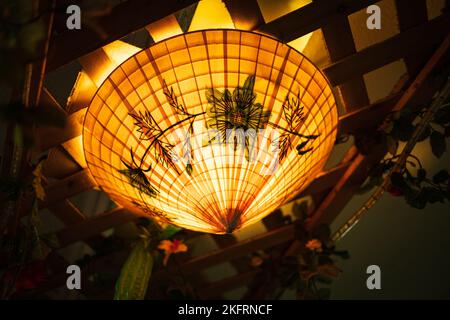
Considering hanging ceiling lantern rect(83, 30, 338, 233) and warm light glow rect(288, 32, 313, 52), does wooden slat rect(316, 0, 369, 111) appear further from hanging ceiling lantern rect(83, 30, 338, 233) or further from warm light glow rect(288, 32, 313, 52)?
hanging ceiling lantern rect(83, 30, 338, 233)

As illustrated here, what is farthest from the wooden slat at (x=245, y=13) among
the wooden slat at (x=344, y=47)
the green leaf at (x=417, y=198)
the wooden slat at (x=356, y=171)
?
the green leaf at (x=417, y=198)

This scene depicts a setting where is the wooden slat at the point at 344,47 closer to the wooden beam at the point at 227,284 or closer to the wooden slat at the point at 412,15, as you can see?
the wooden slat at the point at 412,15

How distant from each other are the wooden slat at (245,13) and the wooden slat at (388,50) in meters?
0.30

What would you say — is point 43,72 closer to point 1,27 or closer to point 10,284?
point 1,27

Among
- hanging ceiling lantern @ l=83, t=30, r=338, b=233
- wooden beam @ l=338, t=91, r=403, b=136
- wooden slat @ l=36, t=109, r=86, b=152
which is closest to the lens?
hanging ceiling lantern @ l=83, t=30, r=338, b=233

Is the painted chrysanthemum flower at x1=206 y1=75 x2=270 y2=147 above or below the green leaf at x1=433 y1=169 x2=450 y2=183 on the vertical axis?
below

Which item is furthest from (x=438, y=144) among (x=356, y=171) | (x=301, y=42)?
(x=301, y=42)

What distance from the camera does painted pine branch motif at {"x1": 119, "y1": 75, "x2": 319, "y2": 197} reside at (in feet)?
3.41

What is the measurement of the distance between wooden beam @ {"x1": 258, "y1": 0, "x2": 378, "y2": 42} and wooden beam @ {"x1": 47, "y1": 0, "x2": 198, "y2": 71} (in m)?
0.27

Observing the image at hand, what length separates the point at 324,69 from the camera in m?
1.50

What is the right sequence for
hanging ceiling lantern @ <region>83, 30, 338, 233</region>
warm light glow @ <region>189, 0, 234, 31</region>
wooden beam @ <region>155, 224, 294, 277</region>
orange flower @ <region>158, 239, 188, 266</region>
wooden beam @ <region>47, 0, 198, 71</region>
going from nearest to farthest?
1. hanging ceiling lantern @ <region>83, 30, 338, 233</region>
2. wooden beam @ <region>47, 0, 198, 71</region>
3. warm light glow @ <region>189, 0, 234, 31</region>
4. orange flower @ <region>158, 239, 188, 266</region>
5. wooden beam @ <region>155, 224, 294, 277</region>

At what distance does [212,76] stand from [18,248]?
1.02m

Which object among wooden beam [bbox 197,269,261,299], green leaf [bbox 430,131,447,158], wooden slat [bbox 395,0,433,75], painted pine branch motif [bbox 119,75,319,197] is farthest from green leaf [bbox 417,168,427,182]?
wooden beam [bbox 197,269,261,299]

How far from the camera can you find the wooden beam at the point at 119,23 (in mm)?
1270
